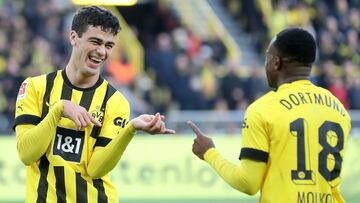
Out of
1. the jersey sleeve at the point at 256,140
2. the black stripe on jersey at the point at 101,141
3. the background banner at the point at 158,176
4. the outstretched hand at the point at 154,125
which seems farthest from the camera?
the background banner at the point at 158,176

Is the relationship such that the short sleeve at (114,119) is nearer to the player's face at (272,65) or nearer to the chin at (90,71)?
the chin at (90,71)

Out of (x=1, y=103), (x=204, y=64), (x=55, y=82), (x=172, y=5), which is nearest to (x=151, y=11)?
(x=172, y=5)

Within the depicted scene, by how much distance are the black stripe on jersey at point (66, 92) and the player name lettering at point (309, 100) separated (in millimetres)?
1450

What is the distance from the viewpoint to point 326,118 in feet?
18.6

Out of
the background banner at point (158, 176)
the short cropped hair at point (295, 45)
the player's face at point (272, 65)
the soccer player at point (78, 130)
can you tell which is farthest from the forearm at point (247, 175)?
the background banner at point (158, 176)

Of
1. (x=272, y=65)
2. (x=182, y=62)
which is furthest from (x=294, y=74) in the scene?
(x=182, y=62)

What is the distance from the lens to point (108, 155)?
20.1 ft

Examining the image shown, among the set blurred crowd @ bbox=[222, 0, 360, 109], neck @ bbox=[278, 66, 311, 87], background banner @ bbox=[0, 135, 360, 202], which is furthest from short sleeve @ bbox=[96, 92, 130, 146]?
blurred crowd @ bbox=[222, 0, 360, 109]

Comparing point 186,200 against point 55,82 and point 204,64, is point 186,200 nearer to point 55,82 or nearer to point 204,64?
point 204,64

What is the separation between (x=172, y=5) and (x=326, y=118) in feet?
58.1

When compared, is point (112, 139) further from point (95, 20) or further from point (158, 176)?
point (158, 176)

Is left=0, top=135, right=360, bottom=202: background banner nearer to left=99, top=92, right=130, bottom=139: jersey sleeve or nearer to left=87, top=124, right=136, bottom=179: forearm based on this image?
left=99, top=92, right=130, bottom=139: jersey sleeve

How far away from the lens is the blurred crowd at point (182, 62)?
58.9 feet

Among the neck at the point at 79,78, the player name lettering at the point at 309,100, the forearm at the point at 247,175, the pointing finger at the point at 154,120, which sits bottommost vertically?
the forearm at the point at 247,175
